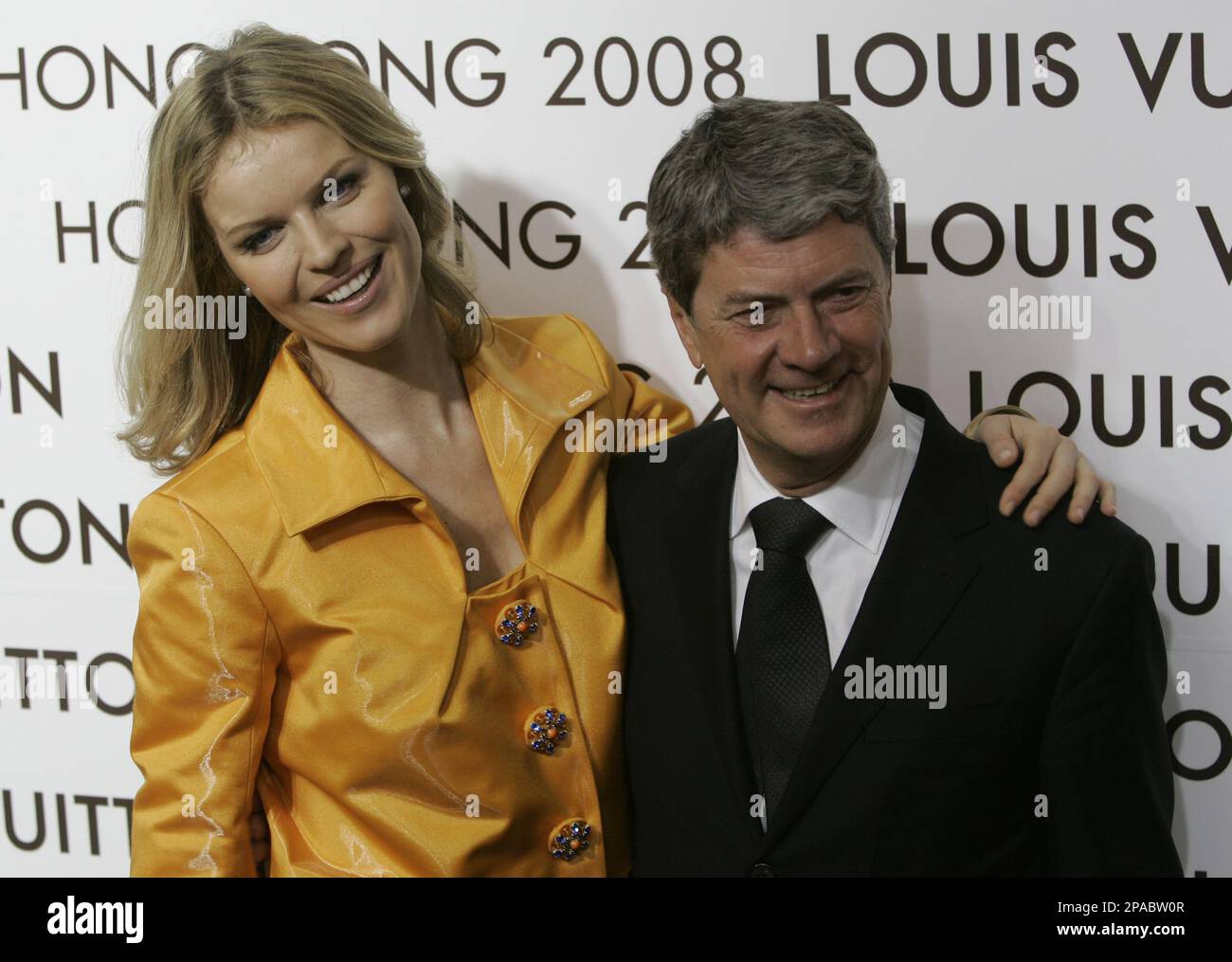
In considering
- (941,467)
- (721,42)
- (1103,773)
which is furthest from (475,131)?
(1103,773)

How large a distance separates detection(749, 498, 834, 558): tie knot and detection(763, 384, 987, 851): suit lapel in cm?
10

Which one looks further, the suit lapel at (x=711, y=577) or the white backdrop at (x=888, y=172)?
the white backdrop at (x=888, y=172)

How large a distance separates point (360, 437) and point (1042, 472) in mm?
931

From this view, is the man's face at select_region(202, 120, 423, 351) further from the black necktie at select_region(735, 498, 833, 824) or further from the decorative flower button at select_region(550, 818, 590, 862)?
the decorative flower button at select_region(550, 818, 590, 862)

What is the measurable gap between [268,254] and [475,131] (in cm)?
55

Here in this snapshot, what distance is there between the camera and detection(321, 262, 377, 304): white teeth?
67.2 inches

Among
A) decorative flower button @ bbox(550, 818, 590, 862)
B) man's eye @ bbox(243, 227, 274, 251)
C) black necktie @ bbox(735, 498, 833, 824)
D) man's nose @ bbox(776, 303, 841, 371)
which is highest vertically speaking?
man's eye @ bbox(243, 227, 274, 251)

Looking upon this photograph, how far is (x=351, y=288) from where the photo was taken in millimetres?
1710

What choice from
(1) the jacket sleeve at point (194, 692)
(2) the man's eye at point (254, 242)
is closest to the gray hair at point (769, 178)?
(2) the man's eye at point (254, 242)

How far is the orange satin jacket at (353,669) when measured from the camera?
166cm

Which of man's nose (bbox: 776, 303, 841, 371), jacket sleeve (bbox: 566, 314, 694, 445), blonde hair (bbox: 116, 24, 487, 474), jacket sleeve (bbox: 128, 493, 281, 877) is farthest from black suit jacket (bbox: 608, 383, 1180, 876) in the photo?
blonde hair (bbox: 116, 24, 487, 474)

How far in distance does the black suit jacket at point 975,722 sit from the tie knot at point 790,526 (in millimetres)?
103

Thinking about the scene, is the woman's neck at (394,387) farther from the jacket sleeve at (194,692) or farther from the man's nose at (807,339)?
the man's nose at (807,339)

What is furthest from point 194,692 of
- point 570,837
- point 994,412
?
point 994,412
